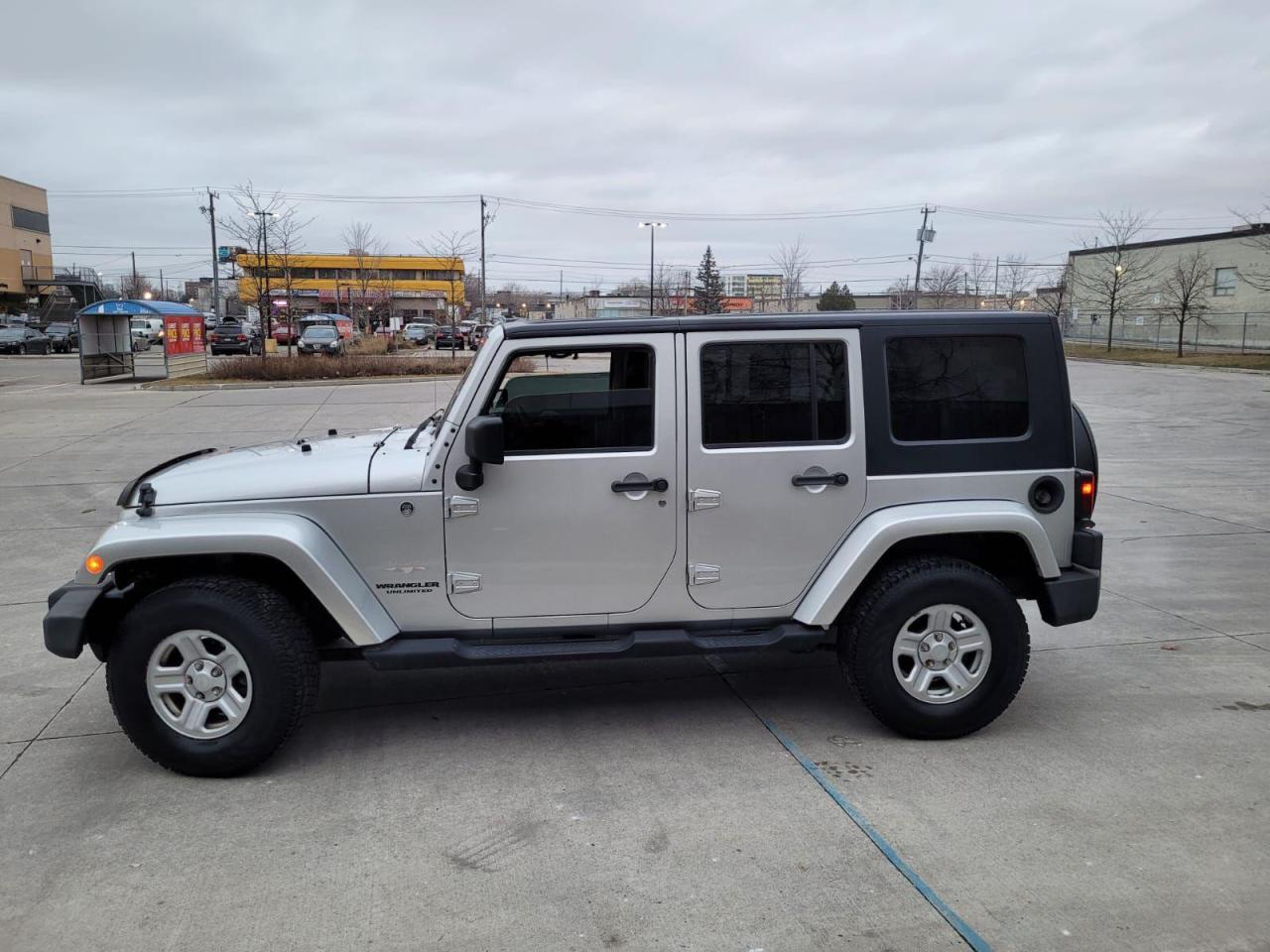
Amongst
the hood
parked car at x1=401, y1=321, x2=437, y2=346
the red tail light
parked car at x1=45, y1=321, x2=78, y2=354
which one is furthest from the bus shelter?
the red tail light

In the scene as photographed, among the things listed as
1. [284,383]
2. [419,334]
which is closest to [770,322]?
[284,383]

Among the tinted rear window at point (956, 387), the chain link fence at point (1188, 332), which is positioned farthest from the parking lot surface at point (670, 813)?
the chain link fence at point (1188, 332)

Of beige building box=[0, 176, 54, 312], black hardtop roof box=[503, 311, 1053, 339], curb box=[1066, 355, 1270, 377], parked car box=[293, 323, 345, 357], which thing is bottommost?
curb box=[1066, 355, 1270, 377]

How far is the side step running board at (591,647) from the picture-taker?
4043 mm

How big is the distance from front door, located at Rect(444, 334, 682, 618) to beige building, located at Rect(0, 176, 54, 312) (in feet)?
275

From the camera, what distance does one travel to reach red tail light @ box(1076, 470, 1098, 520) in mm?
4398

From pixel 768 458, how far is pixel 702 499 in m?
0.34

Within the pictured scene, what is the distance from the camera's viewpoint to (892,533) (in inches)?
163

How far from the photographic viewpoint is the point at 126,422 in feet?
54.4

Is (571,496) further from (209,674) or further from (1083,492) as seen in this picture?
(1083,492)

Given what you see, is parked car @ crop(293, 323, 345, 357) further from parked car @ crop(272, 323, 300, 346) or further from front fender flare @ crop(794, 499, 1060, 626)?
front fender flare @ crop(794, 499, 1060, 626)

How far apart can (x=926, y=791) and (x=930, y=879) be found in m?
0.65

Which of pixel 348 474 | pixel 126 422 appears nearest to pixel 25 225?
pixel 126 422

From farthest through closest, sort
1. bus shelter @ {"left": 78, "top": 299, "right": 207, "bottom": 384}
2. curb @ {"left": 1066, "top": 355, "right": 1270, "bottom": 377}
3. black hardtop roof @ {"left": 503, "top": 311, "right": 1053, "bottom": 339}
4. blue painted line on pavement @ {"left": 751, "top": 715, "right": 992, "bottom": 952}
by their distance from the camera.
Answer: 1. curb @ {"left": 1066, "top": 355, "right": 1270, "bottom": 377}
2. bus shelter @ {"left": 78, "top": 299, "right": 207, "bottom": 384}
3. black hardtop roof @ {"left": 503, "top": 311, "right": 1053, "bottom": 339}
4. blue painted line on pavement @ {"left": 751, "top": 715, "right": 992, "bottom": 952}
